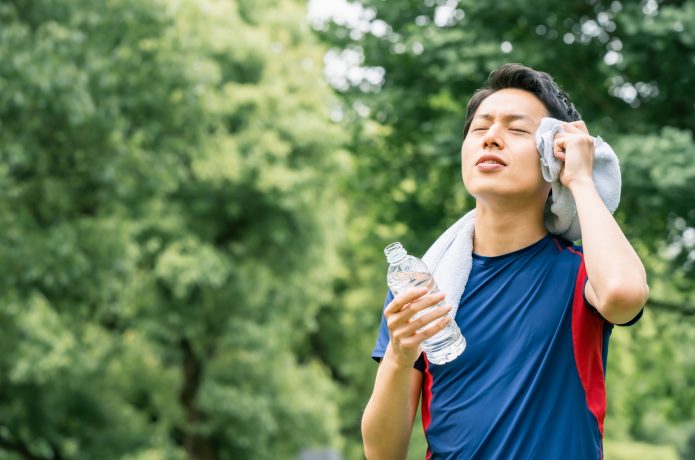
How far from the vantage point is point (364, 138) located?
1081 cm

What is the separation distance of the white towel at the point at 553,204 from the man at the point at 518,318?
27mm

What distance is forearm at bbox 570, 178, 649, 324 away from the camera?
2.30 meters

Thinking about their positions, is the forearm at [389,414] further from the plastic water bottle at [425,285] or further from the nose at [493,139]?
the nose at [493,139]

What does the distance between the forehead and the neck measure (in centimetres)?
23

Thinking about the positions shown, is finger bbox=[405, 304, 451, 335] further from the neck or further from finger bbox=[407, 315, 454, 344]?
the neck

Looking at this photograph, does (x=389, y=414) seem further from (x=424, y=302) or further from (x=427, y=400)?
(x=424, y=302)

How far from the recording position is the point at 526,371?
2.44 meters

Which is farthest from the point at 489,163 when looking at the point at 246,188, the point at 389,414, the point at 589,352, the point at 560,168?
the point at 246,188

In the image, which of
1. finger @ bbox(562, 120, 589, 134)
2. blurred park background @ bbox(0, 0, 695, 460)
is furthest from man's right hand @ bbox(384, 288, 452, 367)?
blurred park background @ bbox(0, 0, 695, 460)

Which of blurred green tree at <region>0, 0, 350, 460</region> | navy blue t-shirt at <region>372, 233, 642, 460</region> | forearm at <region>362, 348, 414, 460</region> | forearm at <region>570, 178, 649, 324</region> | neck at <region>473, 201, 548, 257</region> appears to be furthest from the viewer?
blurred green tree at <region>0, 0, 350, 460</region>

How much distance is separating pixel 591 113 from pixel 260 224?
10.3 meters

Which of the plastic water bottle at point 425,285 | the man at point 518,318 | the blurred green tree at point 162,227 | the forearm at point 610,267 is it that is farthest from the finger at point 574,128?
the blurred green tree at point 162,227

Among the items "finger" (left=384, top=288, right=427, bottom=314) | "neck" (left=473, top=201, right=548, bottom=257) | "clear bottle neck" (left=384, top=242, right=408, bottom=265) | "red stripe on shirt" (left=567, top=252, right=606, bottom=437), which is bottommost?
"red stripe on shirt" (left=567, top=252, right=606, bottom=437)

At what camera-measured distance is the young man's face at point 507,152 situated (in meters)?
2.57
